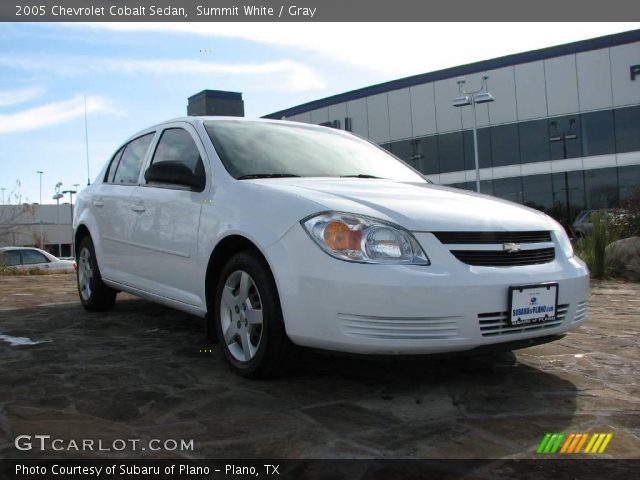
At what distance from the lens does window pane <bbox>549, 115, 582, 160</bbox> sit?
2770cm

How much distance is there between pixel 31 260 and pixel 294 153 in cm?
1199

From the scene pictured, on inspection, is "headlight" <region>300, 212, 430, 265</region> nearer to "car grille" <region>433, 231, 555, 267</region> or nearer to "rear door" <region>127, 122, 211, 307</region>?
"car grille" <region>433, 231, 555, 267</region>

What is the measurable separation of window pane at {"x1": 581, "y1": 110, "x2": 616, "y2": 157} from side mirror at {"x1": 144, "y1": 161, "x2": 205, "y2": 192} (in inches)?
1072

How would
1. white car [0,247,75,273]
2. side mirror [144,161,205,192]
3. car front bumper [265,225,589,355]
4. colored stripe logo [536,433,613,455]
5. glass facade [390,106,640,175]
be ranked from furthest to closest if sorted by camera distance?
1. glass facade [390,106,640,175]
2. white car [0,247,75,273]
3. side mirror [144,161,205,192]
4. car front bumper [265,225,589,355]
5. colored stripe logo [536,433,613,455]

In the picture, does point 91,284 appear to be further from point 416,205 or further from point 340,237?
point 416,205

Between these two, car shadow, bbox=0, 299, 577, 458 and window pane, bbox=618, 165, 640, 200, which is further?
window pane, bbox=618, 165, 640, 200

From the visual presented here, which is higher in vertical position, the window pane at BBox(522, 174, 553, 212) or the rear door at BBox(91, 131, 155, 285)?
the window pane at BBox(522, 174, 553, 212)

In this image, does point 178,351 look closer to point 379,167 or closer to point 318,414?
point 318,414

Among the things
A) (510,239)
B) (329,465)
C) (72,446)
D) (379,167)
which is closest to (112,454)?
(72,446)

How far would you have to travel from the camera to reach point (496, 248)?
2926mm

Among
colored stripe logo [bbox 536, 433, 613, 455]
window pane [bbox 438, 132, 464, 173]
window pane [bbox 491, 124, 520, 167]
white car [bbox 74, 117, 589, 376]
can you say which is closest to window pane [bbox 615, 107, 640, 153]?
window pane [bbox 491, 124, 520, 167]

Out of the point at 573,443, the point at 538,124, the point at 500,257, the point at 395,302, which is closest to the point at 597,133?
the point at 538,124

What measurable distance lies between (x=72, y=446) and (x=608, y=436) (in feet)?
6.92

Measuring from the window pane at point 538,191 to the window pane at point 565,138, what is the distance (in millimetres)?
1194
